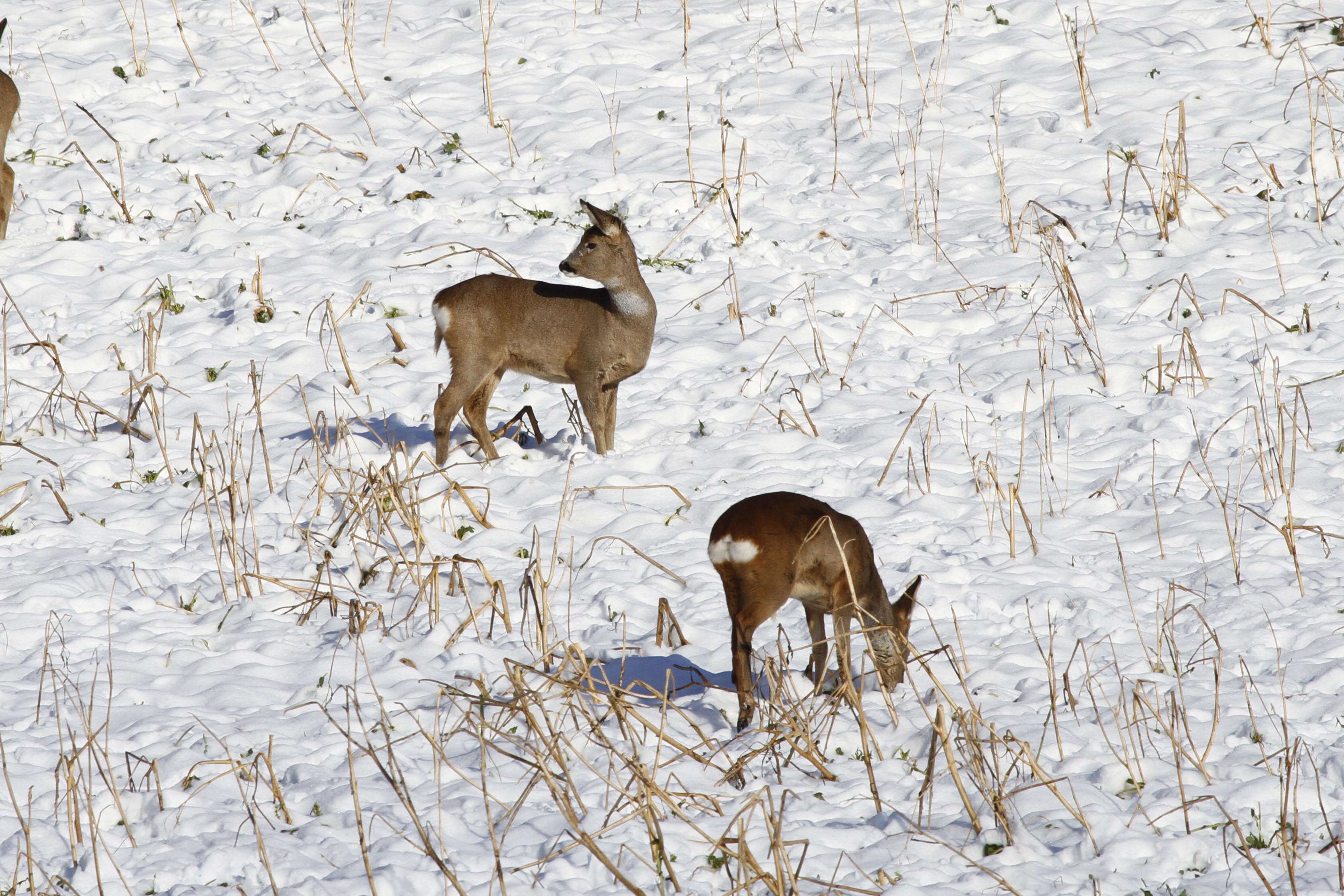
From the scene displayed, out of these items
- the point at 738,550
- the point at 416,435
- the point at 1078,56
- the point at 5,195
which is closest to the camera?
the point at 738,550

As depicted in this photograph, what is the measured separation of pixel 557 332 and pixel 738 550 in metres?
3.11

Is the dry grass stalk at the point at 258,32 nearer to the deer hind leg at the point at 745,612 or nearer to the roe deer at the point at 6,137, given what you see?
the roe deer at the point at 6,137

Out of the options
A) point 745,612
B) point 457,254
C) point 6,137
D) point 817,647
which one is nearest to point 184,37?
point 6,137

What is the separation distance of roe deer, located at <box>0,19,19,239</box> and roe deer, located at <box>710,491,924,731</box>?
736 cm

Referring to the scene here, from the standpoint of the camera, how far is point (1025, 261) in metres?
8.90

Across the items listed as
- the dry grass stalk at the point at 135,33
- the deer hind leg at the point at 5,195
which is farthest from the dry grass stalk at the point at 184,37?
the deer hind leg at the point at 5,195

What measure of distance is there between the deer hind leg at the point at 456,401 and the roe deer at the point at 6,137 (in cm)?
450

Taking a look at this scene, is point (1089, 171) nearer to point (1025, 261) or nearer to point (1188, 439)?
point (1025, 261)

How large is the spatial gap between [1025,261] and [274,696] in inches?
245

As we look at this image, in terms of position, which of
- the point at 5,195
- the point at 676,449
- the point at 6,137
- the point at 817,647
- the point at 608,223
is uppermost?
the point at 6,137

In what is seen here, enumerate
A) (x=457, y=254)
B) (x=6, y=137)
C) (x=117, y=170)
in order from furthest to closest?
1. (x=117, y=170)
2. (x=6, y=137)
3. (x=457, y=254)

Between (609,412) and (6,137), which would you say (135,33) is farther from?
(609,412)

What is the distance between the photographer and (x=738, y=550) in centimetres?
405

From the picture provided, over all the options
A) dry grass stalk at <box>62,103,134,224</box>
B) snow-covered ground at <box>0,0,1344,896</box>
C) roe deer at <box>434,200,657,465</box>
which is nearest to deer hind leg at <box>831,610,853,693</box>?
snow-covered ground at <box>0,0,1344,896</box>
